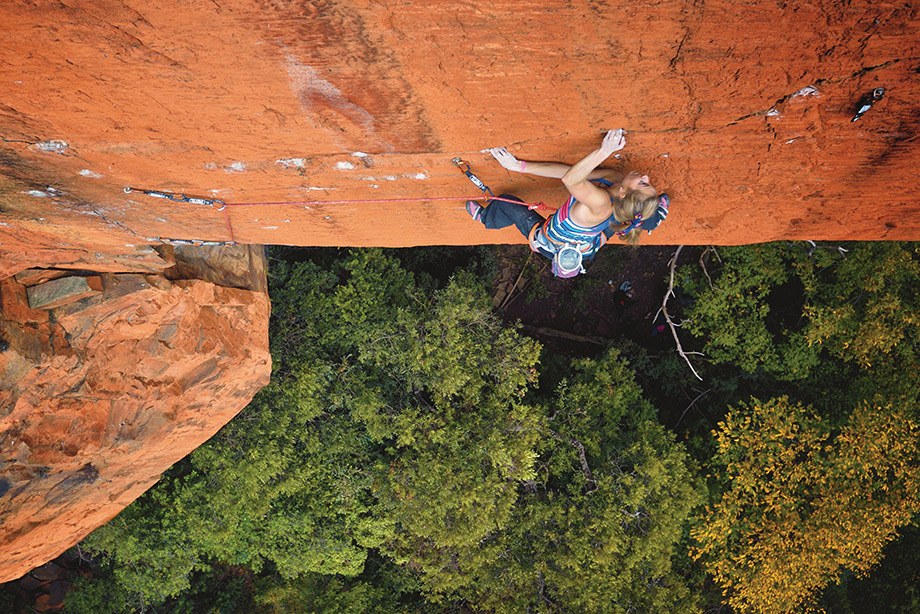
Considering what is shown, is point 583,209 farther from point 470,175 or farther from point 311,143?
point 311,143

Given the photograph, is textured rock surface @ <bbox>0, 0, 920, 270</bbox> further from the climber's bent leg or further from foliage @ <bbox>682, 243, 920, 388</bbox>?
foliage @ <bbox>682, 243, 920, 388</bbox>

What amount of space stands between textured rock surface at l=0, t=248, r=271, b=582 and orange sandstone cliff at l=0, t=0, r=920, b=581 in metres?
0.03

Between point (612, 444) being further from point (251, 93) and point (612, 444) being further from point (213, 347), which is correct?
point (251, 93)

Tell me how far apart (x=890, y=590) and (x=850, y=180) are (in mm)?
10803

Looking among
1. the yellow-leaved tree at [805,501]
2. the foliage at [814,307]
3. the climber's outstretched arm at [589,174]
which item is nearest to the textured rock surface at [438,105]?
the climber's outstretched arm at [589,174]

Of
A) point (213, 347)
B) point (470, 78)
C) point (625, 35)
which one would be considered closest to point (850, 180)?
point (625, 35)

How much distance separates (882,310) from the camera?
7.87m

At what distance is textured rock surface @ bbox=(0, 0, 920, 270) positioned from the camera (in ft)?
8.87

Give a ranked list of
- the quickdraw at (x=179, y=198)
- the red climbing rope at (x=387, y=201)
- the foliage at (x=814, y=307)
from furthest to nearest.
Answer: the foliage at (x=814, y=307), the red climbing rope at (x=387, y=201), the quickdraw at (x=179, y=198)

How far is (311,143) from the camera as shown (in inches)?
150

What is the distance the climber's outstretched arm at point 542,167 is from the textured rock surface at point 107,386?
361cm

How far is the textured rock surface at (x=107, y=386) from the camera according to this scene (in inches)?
193

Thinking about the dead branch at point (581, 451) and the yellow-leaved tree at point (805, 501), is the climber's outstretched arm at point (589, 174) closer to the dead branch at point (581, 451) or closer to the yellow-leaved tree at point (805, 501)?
the dead branch at point (581, 451)

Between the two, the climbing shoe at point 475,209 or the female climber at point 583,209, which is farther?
the climbing shoe at point 475,209
